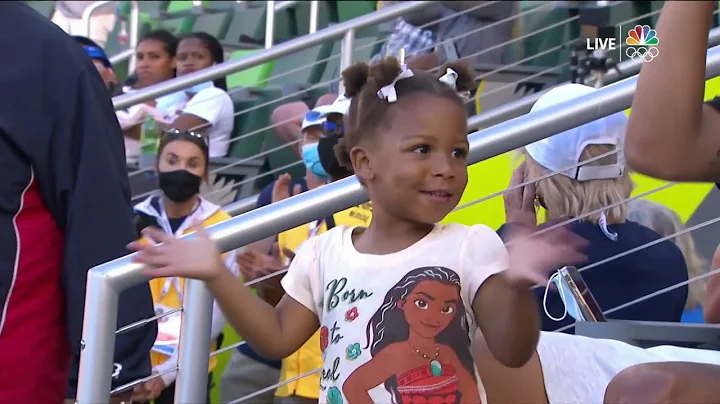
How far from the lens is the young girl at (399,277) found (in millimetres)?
2117

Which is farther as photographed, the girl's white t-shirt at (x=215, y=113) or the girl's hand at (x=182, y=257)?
the girl's white t-shirt at (x=215, y=113)

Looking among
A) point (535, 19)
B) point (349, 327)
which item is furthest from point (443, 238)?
point (535, 19)

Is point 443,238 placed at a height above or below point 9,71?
below

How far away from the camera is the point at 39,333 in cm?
250

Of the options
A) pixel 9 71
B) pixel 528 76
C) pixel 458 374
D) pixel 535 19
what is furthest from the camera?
pixel 535 19

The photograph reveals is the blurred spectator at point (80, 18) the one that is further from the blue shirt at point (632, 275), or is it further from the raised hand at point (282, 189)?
the blue shirt at point (632, 275)

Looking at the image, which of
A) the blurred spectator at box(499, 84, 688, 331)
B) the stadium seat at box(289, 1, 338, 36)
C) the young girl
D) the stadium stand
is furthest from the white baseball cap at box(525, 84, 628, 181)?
the stadium seat at box(289, 1, 338, 36)

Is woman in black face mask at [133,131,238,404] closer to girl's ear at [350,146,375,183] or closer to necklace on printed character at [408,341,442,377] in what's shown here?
girl's ear at [350,146,375,183]

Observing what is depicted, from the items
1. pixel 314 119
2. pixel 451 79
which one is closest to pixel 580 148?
pixel 451 79

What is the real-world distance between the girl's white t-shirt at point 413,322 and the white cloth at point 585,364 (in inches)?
14.2

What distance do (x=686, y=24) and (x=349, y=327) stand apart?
2.86 ft

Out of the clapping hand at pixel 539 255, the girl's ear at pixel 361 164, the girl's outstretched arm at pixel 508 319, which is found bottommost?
the girl's outstretched arm at pixel 508 319

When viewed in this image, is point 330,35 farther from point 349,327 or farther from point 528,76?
point 349,327

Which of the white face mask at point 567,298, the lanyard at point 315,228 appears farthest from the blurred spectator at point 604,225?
the lanyard at point 315,228
